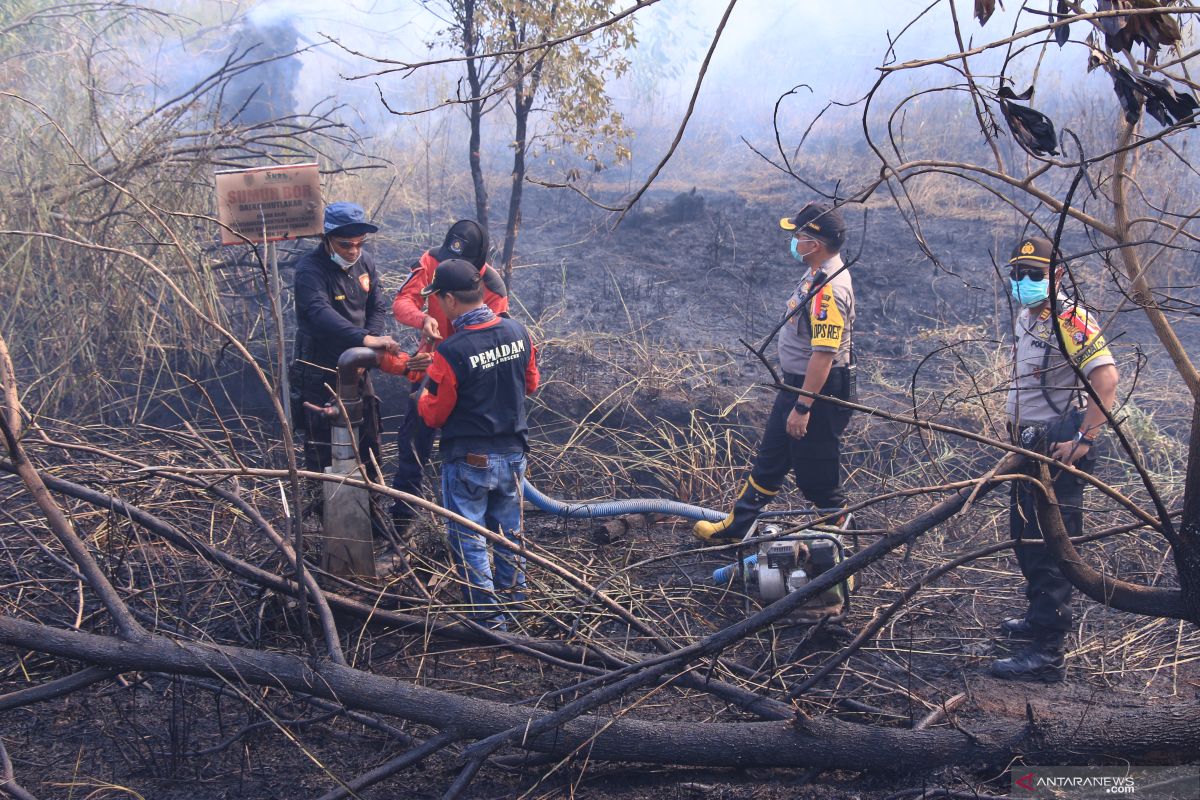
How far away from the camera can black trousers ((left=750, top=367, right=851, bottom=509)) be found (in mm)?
4340

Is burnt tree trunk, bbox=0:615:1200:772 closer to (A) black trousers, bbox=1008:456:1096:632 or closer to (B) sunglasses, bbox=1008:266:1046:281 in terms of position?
(A) black trousers, bbox=1008:456:1096:632

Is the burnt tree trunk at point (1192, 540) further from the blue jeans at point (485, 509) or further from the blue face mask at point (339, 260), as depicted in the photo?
the blue face mask at point (339, 260)

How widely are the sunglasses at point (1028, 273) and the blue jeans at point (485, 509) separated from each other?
94.0 inches

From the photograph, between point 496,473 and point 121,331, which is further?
point 121,331

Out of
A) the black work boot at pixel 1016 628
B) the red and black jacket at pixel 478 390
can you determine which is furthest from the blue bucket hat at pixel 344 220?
the black work boot at pixel 1016 628

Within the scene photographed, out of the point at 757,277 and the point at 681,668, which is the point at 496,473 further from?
the point at 757,277

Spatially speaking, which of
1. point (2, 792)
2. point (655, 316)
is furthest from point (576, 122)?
point (2, 792)

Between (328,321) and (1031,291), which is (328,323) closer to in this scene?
(328,321)

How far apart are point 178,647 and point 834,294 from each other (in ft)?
10.5

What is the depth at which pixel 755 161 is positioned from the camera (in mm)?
14211

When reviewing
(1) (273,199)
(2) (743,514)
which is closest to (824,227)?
(2) (743,514)

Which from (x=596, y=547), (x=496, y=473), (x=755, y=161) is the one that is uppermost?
(x=755, y=161)

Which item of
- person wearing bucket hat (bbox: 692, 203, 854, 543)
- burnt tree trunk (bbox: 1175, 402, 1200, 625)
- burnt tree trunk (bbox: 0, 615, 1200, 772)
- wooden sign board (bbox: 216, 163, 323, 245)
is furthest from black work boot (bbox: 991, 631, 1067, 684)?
wooden sign board (bbox: 216, 163, 323, 245)

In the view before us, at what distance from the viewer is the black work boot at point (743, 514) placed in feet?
15.2
